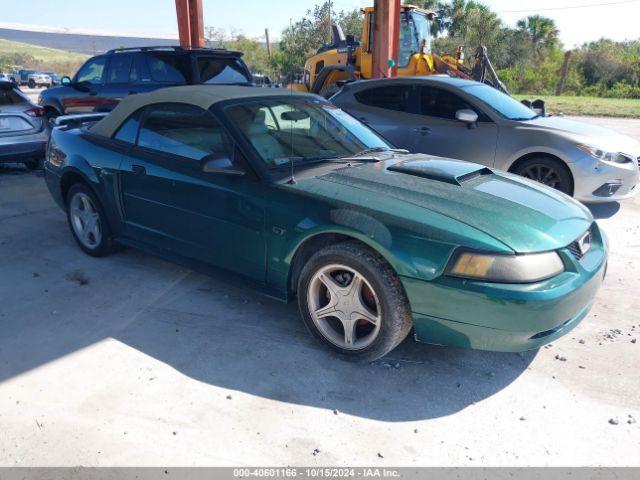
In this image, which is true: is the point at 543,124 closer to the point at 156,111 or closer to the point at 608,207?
the point at 608,207

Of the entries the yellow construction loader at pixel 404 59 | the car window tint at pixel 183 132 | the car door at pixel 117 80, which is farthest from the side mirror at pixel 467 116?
the car door at pixel 117 80

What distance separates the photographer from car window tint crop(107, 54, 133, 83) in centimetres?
898

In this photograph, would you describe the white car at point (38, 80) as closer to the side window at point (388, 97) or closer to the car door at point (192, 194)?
the side window at point (388, 97)

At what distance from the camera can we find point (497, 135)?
602 centimetres

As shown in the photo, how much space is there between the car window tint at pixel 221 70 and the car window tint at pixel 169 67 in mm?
229

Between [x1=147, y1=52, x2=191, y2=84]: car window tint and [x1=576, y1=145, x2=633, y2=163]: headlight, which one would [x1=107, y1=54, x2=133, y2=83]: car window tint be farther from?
[x1=576, y1=145, x2=633, y2=163]: headlight

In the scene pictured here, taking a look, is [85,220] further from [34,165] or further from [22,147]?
[34,165]

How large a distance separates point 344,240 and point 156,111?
6.51 ft

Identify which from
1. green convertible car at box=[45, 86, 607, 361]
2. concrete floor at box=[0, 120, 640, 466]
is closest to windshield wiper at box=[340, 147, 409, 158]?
green convertible car at box=[45, 86, 607, 361]

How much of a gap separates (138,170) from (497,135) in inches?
163

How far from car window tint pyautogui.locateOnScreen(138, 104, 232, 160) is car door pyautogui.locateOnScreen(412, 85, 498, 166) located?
3.51m

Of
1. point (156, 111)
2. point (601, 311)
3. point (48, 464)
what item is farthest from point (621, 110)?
point (48, 464)

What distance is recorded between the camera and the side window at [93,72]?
9406 mm

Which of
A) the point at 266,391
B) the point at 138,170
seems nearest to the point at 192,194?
the point at 138,170
